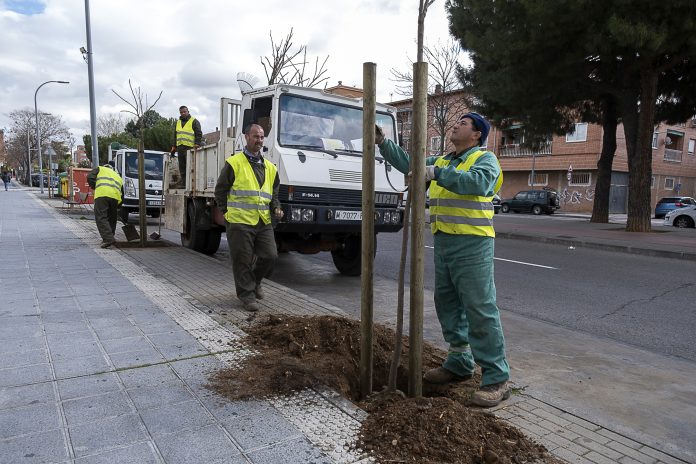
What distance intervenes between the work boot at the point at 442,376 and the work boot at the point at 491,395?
0.30 meters

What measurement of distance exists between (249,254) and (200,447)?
115 inches

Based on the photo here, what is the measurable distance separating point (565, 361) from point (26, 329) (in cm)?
440

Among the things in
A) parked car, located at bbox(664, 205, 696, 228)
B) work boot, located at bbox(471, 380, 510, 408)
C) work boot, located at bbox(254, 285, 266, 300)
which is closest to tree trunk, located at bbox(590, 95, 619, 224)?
parked car, located at bbox(664, 205, 696, 228)

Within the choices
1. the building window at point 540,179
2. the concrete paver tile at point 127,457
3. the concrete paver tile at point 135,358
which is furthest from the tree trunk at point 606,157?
the concrete paver tile at point 127,457

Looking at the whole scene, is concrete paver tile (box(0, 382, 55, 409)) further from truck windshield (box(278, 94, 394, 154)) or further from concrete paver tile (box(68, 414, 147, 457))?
truck windshield (box(278, 94, 394, 154))

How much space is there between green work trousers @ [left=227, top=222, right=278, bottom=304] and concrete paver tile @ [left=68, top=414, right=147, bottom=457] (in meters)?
2.40

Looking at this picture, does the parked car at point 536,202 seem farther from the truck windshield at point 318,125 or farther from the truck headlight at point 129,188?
the truck windshield at point 318,125

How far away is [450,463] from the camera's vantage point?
2.36m

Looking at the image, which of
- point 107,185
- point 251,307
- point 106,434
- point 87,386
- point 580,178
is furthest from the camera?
point 580,178

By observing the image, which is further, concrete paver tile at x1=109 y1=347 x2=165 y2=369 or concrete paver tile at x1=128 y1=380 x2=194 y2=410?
concrete paver tile at x1=109 y1=347 x2=165 y2=369

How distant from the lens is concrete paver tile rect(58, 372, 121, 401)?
2.99m

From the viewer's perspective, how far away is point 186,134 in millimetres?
9742

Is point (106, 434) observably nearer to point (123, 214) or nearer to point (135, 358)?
point (135, 358)

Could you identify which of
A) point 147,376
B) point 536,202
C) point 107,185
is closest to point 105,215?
point 107,185
